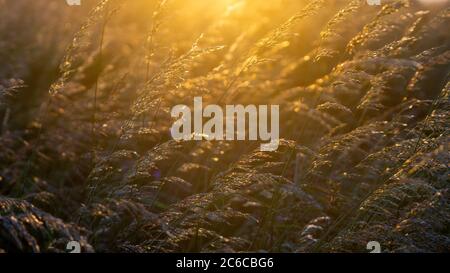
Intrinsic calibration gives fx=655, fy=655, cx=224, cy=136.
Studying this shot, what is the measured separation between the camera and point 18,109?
425 cm

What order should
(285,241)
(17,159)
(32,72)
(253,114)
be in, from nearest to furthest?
(285,241) → (17,159) → (253,114) → (32,72)

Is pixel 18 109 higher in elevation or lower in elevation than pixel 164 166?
higher

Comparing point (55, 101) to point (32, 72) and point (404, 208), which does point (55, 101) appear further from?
point (404, 208)

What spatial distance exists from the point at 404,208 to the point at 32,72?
290 centimetres
